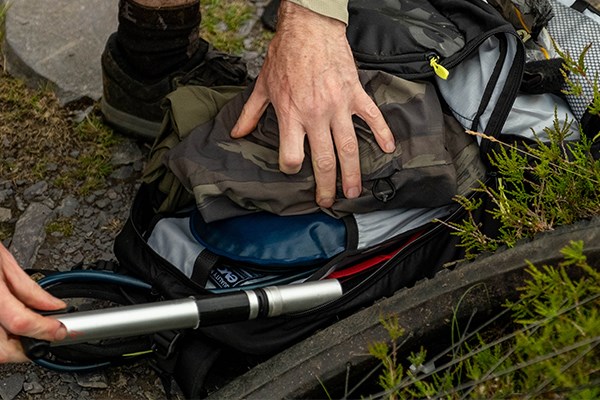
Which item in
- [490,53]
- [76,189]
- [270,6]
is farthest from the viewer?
[270,6]

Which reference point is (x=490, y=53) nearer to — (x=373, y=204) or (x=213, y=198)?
(x=373, y=204)

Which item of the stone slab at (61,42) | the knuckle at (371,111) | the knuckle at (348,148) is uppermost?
the knuckle at (371,111)

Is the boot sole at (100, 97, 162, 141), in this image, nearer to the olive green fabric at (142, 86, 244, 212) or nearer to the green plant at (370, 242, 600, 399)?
the olive green fabric at (142, 86, 244, 212)

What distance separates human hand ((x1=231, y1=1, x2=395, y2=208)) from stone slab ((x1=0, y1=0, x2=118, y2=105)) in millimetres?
1196

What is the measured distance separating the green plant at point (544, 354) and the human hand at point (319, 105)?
622mm

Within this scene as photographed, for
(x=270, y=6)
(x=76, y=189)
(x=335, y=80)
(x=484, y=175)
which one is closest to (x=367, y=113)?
(x=335, y=80)

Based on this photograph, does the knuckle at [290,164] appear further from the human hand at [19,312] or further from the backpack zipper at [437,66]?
the human hand at [19,312]

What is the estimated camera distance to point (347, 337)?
198 centimetres

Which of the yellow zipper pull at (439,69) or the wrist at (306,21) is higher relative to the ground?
the yellow zipper pull at (439,69)

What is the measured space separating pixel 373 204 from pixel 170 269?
60 centimetres

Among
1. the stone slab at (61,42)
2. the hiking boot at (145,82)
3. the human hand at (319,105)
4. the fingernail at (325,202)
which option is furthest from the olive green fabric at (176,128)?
the stone slab at (61,42)

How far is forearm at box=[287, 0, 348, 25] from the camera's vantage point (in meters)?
2.45

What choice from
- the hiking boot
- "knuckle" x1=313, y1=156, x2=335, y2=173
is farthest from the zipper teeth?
the hiking boot

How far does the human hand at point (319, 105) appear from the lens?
226 cm
